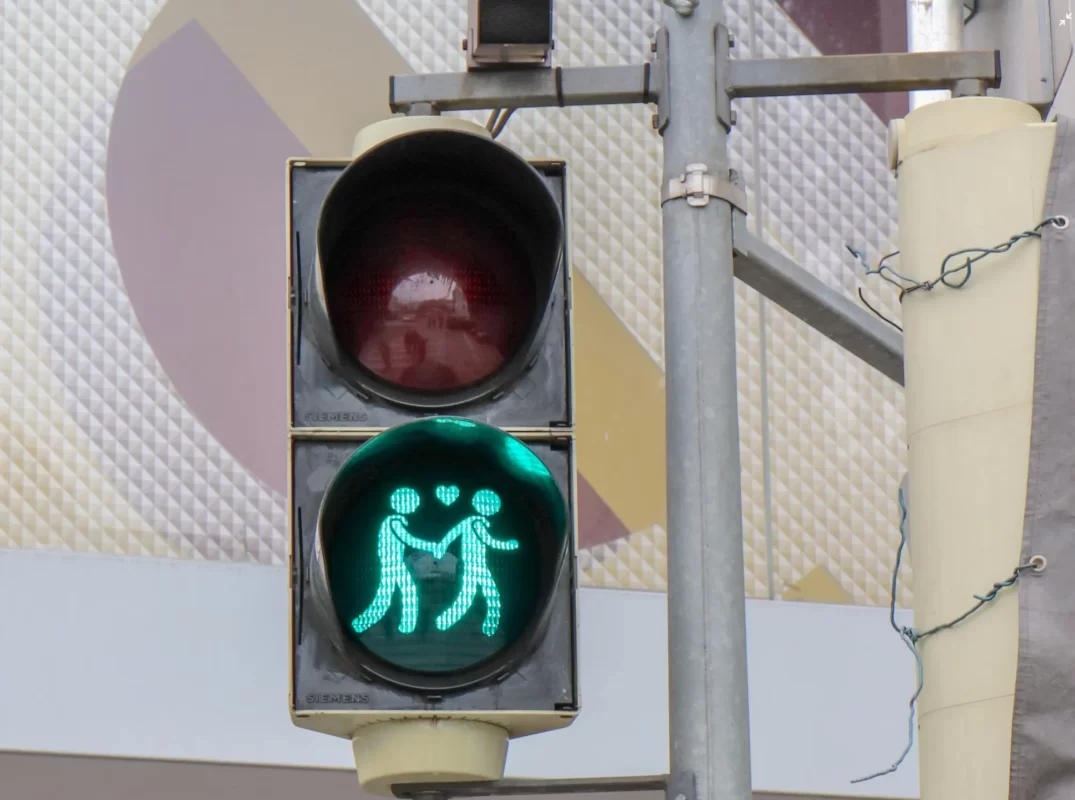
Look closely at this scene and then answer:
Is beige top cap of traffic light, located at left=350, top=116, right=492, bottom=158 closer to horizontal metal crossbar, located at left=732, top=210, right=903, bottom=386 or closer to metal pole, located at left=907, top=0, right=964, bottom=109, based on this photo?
horizontal metal crossbar, located at left=732, top=210, right=903, bottom=386

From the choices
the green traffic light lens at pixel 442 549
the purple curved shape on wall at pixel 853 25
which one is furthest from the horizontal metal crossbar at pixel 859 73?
the purple curved shape on wall at pixel 853 25

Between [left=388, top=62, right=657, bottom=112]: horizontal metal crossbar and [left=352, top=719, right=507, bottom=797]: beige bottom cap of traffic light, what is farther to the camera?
[left=388, top=62, right=657, bottom=112]: horizontal metal crossbar

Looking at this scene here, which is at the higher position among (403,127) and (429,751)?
(403,127)

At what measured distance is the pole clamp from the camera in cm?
225

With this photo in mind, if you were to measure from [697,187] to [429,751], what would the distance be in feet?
2.61

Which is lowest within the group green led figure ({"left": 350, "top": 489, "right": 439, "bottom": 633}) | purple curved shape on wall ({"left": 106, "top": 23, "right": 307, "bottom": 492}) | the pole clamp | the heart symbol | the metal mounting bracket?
green led figure ({"left": 350, "top": 489, "right": 439, "bottom": 633})

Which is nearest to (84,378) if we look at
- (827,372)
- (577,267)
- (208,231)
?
(208,231)

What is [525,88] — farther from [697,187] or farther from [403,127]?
[697,187]

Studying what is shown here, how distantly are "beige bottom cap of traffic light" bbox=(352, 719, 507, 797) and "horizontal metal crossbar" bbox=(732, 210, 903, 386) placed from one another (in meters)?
0.72

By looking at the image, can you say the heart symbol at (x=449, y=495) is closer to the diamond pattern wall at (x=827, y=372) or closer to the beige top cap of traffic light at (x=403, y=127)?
the beige top cap of traffic light at (x=403, y=127)

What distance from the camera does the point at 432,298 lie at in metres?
2.12

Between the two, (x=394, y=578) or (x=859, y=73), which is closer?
(x=394, y=578)

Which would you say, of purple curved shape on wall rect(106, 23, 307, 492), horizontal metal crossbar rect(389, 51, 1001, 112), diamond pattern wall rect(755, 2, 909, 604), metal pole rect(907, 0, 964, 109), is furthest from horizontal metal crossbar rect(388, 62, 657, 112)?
diamond pattern wall rect(755, 2, 909, 604)

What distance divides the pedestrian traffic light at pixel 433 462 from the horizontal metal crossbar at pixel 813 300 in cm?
30
